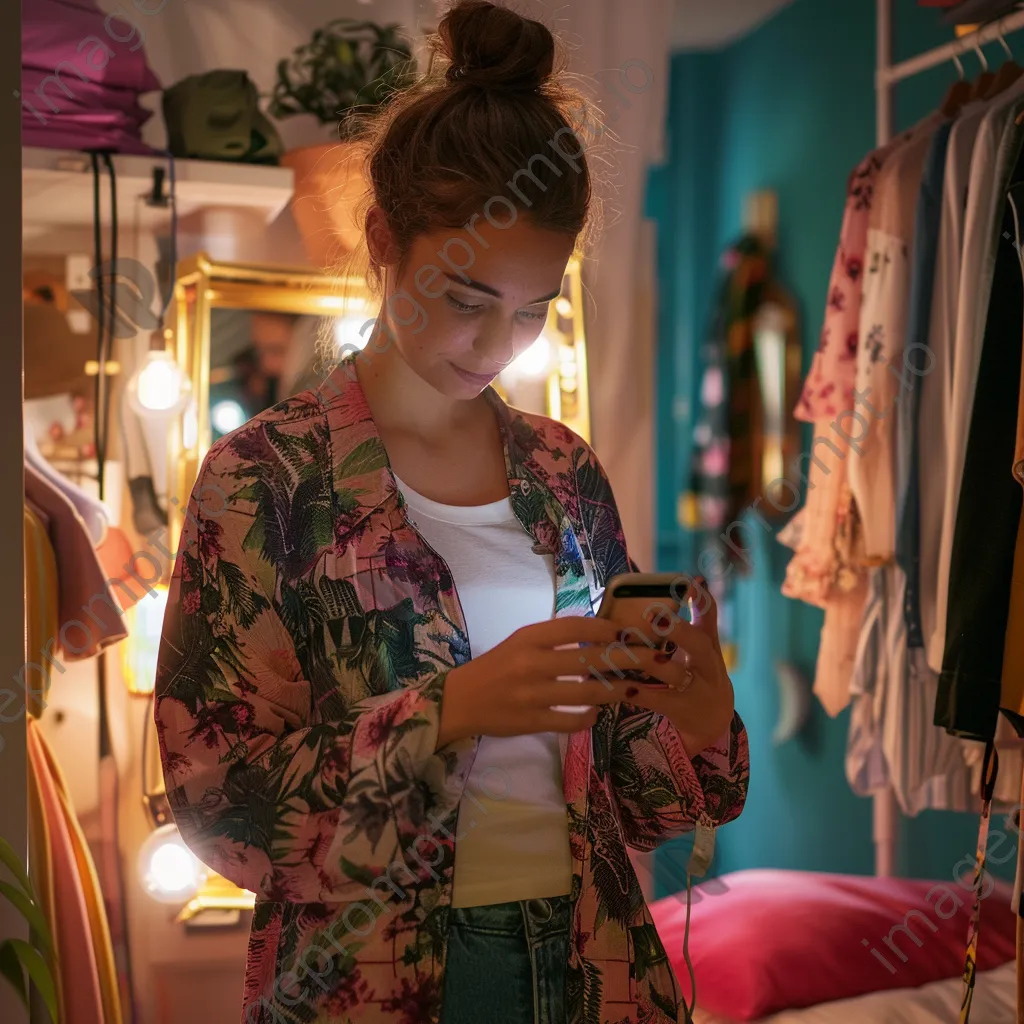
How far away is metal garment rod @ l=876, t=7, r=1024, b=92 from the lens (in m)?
1.81

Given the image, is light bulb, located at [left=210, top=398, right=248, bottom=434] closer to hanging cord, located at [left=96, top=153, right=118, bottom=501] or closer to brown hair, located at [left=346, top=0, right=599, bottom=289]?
hanging cord, located at [left=96, top=153, right=118, bottom=501]

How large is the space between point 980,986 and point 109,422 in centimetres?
164

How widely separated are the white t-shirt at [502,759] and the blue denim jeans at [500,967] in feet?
0.04

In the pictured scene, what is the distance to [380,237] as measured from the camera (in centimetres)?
100

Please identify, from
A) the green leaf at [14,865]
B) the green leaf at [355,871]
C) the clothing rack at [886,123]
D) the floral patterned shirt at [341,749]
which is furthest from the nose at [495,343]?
the clothing rack at [886,123]

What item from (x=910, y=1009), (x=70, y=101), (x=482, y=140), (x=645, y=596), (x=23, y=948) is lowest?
(x=910, y=1009)

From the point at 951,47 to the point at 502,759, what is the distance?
1642 mm

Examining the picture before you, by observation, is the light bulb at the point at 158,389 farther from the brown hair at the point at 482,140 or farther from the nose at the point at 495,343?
the nose at the point at 495,343

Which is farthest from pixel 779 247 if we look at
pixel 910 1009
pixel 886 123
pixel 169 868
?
pixel 169 868

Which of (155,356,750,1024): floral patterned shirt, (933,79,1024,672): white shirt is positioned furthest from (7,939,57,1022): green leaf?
(933,79,1024,672): white shirt

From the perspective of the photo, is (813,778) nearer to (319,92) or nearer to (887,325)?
(887,325)

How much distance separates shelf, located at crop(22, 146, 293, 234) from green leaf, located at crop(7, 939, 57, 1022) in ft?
3.98

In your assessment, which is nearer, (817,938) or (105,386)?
(817,938)

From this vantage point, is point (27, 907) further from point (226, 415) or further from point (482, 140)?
point (226, 415)
